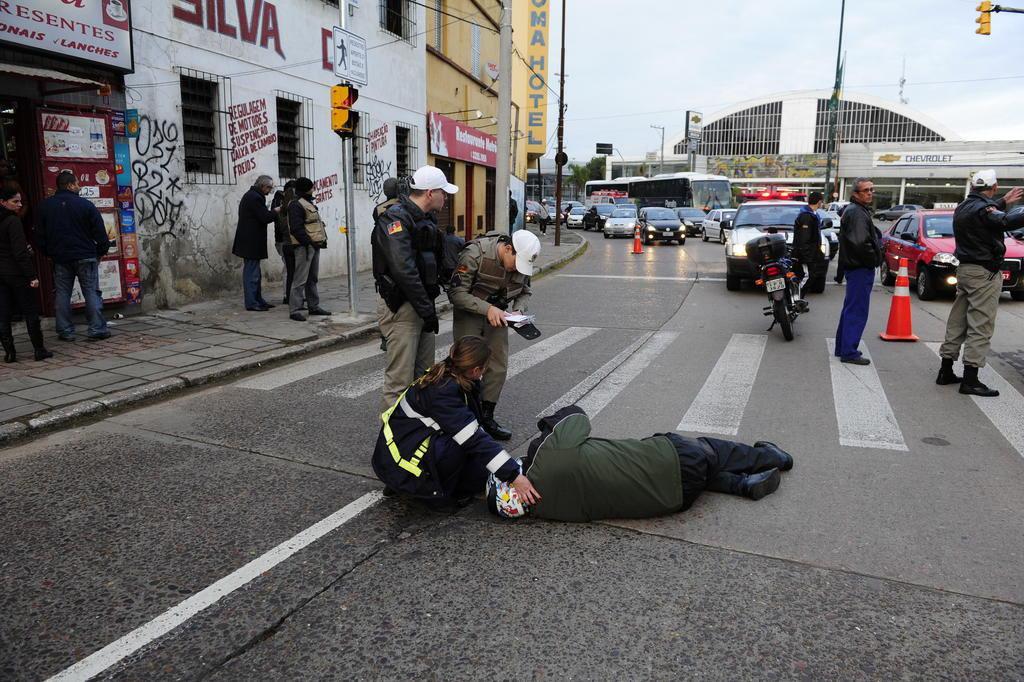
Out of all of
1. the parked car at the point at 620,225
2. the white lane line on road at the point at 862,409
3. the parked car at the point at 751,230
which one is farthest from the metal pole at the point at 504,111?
the parked car at the point at 620,225

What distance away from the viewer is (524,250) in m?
4.84

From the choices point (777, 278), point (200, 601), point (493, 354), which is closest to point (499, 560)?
point (200, 601)

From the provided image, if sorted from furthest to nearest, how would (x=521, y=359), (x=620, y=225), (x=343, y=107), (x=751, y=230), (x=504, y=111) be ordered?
1. (x=620, y=225)
2. (x=504, y=111)
3. (x=751, y=230)
4. (x=343, y=107)
5. (x=521, y=359)

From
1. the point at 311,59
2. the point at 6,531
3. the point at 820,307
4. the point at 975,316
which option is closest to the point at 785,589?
the point at 6,531

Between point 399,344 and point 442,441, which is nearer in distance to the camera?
point 442,441

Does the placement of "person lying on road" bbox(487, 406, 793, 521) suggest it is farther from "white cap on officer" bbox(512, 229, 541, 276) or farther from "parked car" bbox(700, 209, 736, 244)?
"parked car" bbox(700, 209, 736, 244)

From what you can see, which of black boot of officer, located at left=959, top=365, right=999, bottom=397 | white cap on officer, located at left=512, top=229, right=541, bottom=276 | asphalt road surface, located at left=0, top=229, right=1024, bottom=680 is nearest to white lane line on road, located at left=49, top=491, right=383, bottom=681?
asphalt road surface, located at left=0, top=229, right=1024, bottom=680

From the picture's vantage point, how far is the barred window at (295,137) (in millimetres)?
13125

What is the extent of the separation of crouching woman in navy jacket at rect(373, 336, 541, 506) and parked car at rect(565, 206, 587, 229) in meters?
41.2

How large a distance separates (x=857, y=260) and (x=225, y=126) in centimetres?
921

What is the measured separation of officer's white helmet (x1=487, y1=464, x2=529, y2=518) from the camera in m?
3.84

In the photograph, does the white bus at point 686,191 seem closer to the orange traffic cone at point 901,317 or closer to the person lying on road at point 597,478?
the orange traffic cone at point 901,317

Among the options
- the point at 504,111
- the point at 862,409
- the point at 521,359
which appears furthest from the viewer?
the point at 504,111

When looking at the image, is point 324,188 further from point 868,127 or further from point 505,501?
point 868,127
